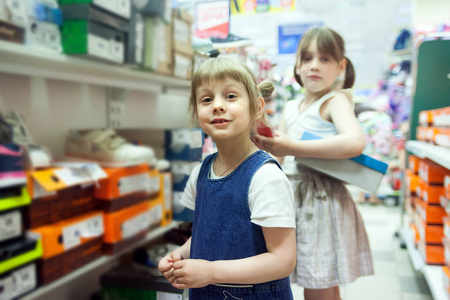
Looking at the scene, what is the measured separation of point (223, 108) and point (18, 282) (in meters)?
0.88

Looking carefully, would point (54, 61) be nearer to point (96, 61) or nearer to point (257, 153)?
point (96, 61)

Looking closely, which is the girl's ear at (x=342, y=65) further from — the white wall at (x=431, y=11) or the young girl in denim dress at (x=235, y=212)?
the white wall at (x=431, y=11)

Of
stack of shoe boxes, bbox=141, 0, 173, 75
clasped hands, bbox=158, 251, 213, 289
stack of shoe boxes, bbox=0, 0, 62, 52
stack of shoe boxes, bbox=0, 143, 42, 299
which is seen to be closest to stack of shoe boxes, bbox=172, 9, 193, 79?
stack of shoe boxes, bbox=141, 0, 173, 75

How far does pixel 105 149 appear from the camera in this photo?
1.41 metres

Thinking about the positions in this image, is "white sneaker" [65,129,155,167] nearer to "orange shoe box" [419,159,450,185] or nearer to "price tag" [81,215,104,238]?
"price tag" [81,215,104,238]

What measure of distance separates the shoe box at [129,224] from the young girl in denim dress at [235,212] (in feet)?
2.68

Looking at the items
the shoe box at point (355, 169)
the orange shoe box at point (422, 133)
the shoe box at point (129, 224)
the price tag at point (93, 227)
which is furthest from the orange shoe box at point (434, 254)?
the price tag at point (93, 227)

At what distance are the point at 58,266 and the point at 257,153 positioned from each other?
2.92ft

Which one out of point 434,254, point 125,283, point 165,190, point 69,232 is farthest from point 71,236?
point 434,254

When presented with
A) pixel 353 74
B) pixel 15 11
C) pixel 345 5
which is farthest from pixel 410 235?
pixel 345 5

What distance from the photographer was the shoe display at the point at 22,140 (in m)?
1.06

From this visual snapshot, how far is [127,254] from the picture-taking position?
1.45 m

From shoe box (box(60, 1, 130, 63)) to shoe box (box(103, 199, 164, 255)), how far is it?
1.94 feet

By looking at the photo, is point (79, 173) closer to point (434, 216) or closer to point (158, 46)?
point (158, 46)
